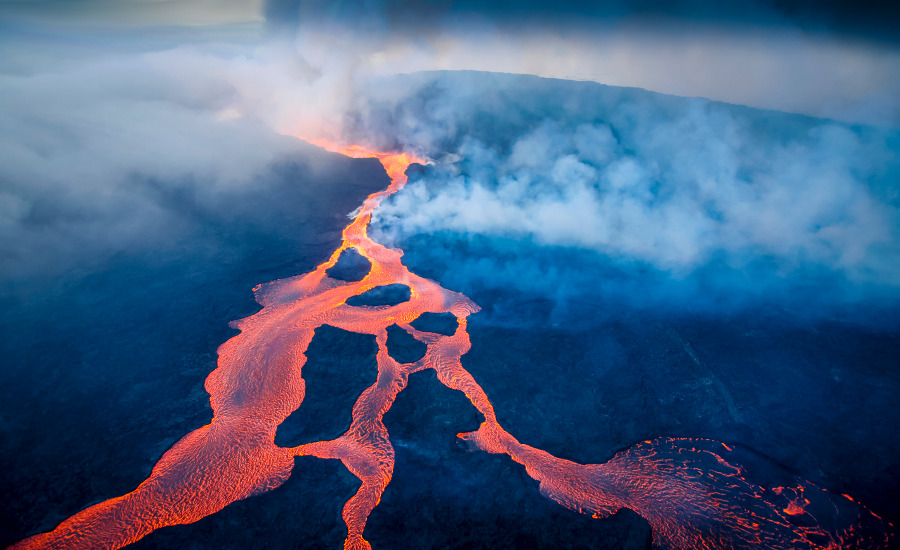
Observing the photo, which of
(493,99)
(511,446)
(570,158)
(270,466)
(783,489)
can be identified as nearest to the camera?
(783,489)

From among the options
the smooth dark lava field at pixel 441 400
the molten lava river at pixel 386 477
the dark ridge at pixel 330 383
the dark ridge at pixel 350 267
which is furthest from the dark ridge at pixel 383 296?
the molten lava river at pixel 386 477

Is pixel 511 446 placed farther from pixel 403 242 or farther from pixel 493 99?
pixel 493 99

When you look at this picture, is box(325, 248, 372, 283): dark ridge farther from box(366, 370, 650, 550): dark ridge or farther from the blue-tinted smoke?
box(366, 370, 650, 550): dark ridge

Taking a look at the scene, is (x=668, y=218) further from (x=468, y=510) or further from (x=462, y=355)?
(x=468, y=510)

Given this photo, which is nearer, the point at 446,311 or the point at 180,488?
the point at 180,488

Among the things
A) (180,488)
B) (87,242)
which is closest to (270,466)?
(180,488)

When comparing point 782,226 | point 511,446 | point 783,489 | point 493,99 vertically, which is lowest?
point 511,446

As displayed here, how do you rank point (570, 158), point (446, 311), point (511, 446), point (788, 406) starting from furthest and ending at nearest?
point (570, 158), point (446, 311), point (788, 406), point (511, 446)
